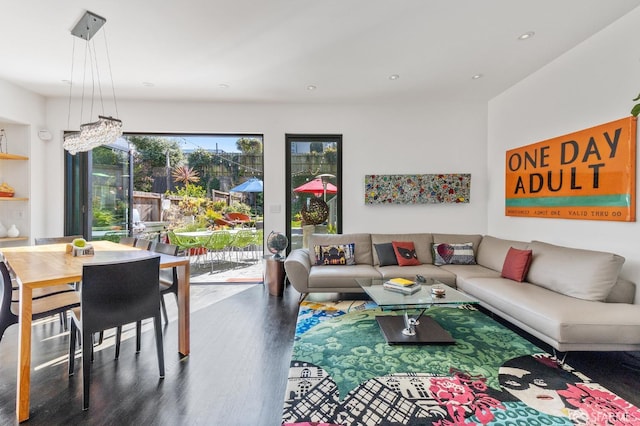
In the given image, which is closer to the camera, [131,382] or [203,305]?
[131,382]

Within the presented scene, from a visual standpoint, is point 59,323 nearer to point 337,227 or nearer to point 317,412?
point 317,412

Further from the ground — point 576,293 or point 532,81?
point 532,81

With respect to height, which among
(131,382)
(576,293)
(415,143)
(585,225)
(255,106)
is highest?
(255,106)

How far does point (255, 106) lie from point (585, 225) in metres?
4.26

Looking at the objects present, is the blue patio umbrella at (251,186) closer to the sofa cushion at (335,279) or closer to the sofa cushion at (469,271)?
the sofa cushion at (335,279)

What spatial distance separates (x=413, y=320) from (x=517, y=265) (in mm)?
1382

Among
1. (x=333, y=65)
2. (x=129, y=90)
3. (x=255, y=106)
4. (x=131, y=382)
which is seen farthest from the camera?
(x=255, y=106)

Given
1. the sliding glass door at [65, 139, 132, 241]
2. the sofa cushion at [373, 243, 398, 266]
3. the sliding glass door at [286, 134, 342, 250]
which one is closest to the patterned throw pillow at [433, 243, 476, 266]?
the sofa cushion at [373, 243, 398, 266]

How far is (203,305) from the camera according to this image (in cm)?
350

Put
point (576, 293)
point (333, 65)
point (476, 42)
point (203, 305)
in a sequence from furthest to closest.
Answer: point (203, 305) < point (333, 65) < point (476, 42) < point (576, 293)

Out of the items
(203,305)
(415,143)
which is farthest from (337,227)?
(203,305)

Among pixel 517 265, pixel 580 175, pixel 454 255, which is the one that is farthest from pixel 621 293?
pixel 454 255

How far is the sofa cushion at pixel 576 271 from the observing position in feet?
7.89

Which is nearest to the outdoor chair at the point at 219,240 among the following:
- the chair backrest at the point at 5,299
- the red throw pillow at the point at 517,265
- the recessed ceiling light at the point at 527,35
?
the chair backrest at the point at 5,299
